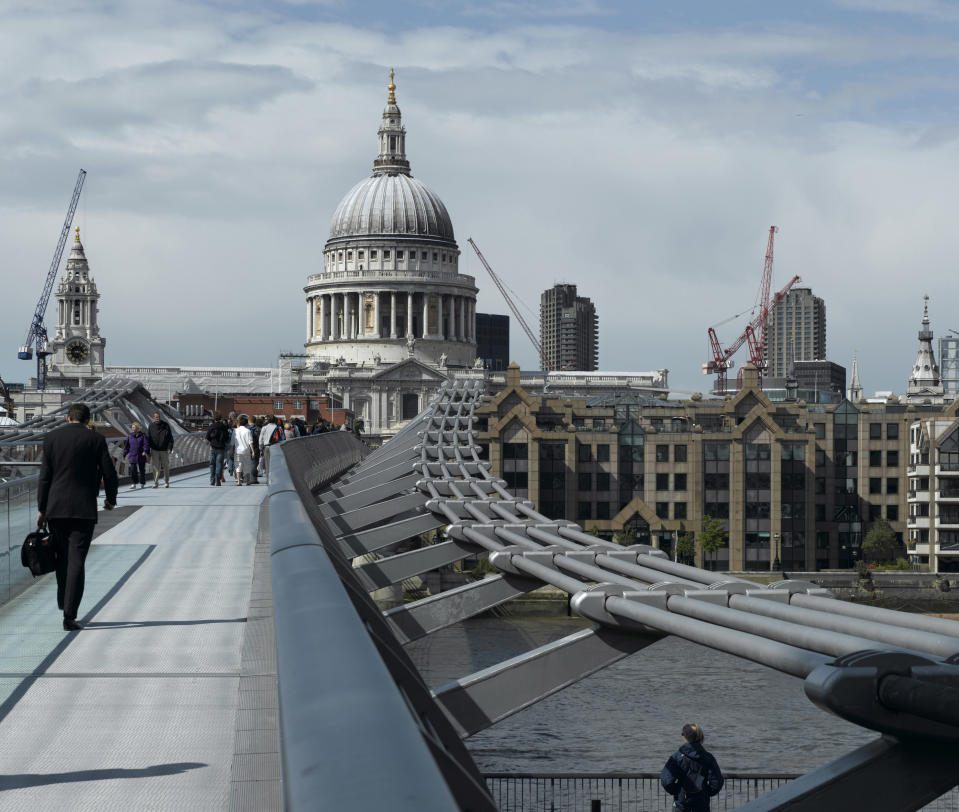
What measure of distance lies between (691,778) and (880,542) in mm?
79726

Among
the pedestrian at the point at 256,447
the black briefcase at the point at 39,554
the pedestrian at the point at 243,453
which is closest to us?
the black briefcase at the point at 39,554

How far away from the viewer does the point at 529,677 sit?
6.25 m

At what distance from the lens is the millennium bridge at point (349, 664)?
2.21 m

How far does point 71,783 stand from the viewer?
230 inches

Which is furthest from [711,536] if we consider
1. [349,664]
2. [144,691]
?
[349,664]

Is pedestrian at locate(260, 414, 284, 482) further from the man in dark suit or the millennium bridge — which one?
the man in dark suit

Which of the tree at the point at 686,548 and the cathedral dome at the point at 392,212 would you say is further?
the cathedral dome at the point at 392,212

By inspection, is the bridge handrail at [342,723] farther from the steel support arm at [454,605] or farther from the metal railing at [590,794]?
the metal railing at [590,794]

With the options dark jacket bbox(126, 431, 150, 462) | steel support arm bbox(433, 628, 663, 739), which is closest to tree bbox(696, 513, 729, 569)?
dark jacket bbox(126, 431, 150, 462)

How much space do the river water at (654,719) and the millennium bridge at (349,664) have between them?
22323mm

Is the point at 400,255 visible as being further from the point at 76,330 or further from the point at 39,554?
A: the point at 39,554

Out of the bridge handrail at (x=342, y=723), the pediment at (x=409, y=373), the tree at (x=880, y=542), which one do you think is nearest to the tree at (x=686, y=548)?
the tree at (x=880, y=542)

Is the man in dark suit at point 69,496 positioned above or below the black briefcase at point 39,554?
above

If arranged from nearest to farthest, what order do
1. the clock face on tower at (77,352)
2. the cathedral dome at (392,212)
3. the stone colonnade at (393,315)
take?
the clock face on tower at (77,352), the stone colonnade at (393,315), the cathedral dome at (392,212)
